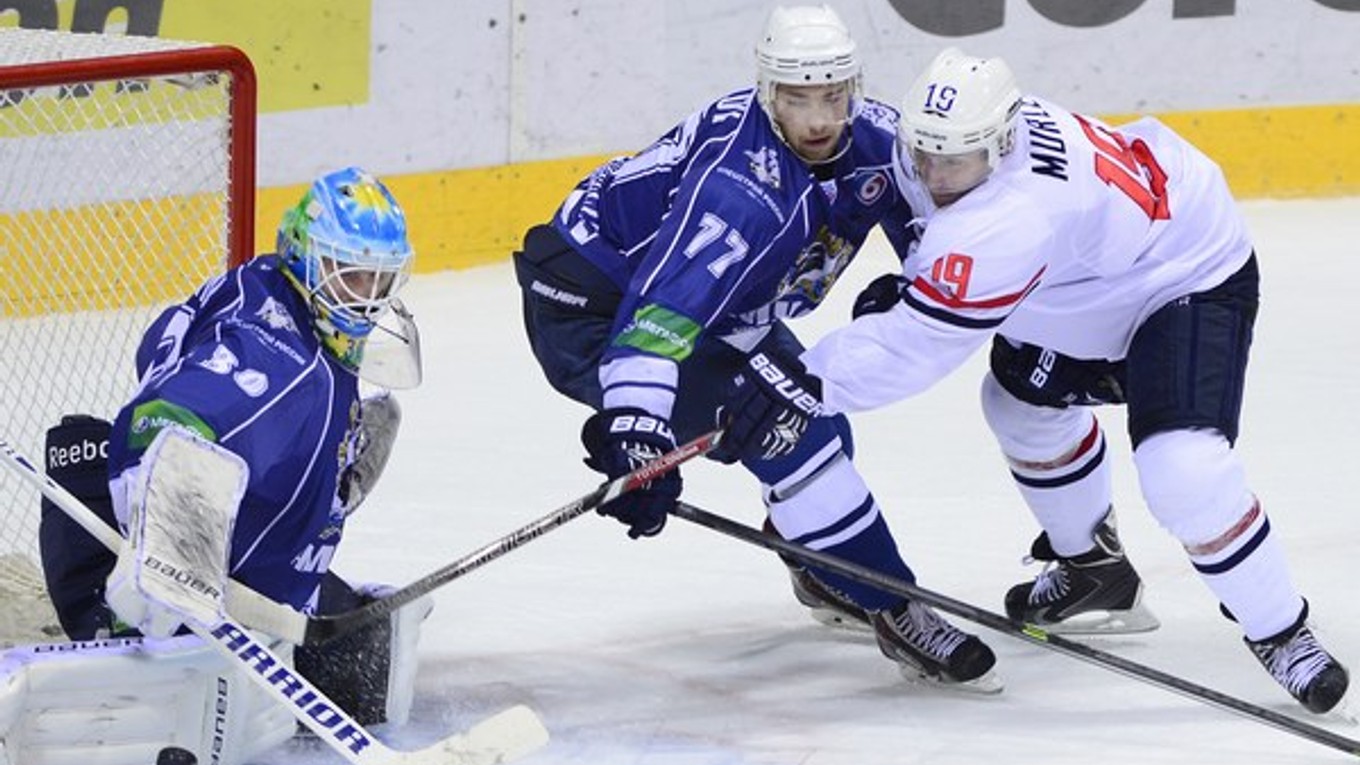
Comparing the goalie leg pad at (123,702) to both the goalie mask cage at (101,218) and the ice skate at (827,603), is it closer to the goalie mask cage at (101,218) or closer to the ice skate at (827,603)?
the goalie mask cage at (101,218)

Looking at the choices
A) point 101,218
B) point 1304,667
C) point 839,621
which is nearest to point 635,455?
point 839,621

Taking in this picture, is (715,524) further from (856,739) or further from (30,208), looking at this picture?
(30,208)

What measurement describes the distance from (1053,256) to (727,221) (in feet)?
1.39

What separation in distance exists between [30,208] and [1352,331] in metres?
2.81

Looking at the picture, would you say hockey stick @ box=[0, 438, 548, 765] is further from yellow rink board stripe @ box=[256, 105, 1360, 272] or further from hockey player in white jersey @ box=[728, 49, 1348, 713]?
yellow rink board stripe @ box=[256, 105, 1360, 272]

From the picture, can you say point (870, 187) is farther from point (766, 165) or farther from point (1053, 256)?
point (1053, 256)

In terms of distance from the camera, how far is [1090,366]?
3986 mm

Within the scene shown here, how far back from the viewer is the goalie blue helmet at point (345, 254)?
346 centimetres

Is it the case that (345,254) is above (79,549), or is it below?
above

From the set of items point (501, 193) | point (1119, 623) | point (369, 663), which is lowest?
point (501, 193)

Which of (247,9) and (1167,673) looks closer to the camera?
(1167,673)

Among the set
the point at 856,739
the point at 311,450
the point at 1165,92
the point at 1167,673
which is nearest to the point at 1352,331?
the point at 1165,92

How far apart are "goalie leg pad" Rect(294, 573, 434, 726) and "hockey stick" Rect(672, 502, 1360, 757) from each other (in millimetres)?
389

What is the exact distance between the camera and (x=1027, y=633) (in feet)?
12.7
